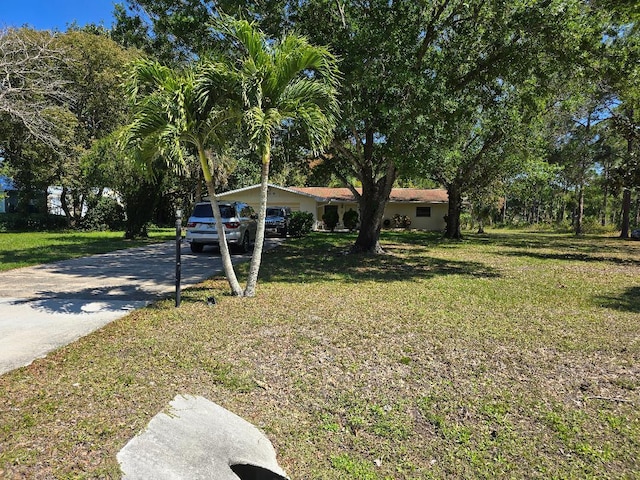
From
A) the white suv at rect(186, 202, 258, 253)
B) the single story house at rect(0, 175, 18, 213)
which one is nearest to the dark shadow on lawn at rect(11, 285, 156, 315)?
the white suv at rect(186, 202, 258, 253)

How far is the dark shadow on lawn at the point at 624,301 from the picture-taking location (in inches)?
313

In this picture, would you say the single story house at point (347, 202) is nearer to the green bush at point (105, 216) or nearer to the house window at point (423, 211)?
the house window at point (423, 211)

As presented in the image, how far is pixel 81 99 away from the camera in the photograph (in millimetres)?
25891

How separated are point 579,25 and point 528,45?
1.19 meters

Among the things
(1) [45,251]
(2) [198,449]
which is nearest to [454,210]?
(1) [45,251]

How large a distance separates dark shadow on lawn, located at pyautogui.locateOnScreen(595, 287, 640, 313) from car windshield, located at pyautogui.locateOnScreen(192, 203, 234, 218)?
1040 cm

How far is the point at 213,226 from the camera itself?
556 inches

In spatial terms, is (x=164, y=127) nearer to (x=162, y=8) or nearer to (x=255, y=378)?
(x=255, y=378)

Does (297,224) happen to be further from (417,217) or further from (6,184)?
(6,184)

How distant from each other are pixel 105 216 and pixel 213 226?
17.6 metres

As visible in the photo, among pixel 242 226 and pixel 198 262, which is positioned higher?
pixel 242 226

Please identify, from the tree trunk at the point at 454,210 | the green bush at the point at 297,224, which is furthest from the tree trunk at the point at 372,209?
the tree trunk at the point at 454,210

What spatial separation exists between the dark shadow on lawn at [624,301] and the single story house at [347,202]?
23.7 meters

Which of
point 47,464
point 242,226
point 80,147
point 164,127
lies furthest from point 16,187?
point 47,464
